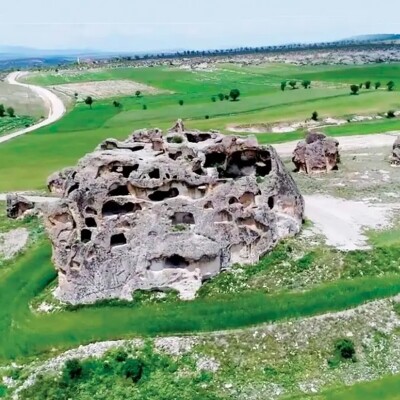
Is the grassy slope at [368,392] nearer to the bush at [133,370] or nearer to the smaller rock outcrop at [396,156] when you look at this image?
the bush at [133,370]

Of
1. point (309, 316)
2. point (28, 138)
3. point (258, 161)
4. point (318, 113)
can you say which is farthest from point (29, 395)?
point (318, 113)

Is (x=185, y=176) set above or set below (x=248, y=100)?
above

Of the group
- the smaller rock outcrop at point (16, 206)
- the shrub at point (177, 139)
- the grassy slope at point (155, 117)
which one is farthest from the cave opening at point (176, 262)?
the grassy slope at point (155, 117)

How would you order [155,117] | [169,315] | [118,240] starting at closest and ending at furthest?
[169,315]
[118,240]
[155,117]

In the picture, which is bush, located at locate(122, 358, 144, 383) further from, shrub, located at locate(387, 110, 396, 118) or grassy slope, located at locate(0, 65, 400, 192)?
shrub, located at locate(387, 110, 396, 118)

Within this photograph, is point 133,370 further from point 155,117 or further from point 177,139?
point 155,117

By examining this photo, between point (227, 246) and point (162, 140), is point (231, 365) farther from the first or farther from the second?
point (162, 140)

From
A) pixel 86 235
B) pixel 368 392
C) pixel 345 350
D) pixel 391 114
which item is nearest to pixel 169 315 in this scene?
pixel 86 235
